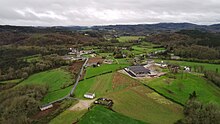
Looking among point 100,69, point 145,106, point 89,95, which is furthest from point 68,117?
point 100,69

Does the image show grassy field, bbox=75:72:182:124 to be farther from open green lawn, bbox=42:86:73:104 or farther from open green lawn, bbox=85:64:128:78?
open green lawn, bbox=85:64:128:78

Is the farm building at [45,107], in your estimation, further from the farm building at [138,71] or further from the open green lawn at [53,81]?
the farm building at [138,71]

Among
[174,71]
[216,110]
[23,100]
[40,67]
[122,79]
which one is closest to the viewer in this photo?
[216,110]

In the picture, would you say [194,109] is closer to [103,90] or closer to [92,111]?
[92,111]

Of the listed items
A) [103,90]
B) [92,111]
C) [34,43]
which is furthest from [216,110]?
[34,43]

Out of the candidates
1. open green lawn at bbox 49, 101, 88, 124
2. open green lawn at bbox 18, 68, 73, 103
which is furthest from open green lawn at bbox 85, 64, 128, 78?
open green lawn at bbox 49, 101, 88, 124

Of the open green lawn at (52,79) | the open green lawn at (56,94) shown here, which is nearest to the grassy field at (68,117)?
the open green lawn at (56,94)

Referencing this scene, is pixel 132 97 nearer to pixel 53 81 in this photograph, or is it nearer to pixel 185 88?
pixel 185 88
